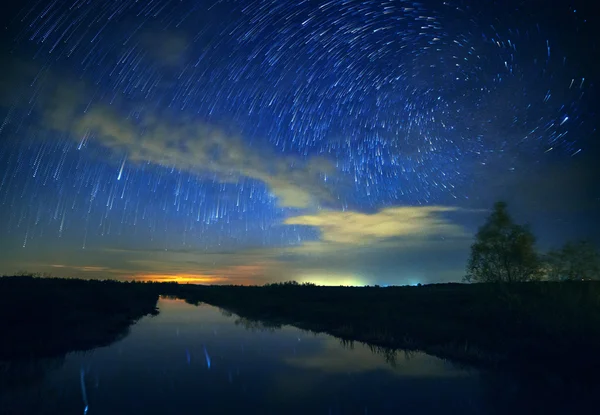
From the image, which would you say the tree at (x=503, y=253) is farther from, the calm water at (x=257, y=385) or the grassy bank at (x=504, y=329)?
the calm water at (x=257, y=385)

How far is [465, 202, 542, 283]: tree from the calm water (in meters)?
28.8

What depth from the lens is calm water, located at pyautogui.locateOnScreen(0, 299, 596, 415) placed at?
434 inches

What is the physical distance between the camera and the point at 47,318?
1017 inches

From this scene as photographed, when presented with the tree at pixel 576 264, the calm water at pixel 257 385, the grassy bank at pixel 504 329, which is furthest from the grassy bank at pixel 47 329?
the tree at pixel 576 264

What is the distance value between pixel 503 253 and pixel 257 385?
39242 millimetres

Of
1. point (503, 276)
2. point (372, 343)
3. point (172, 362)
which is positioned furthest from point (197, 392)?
point (503, 276)

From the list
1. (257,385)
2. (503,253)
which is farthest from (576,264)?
(257,385)

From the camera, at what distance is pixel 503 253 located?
44.4m

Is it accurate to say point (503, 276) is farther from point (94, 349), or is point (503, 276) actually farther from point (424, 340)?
point (94, 349)

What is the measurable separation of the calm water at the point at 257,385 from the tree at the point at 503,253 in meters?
28.8

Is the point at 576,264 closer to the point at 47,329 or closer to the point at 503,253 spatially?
the point at 503,253

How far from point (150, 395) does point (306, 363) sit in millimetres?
7335

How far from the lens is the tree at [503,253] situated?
42.2m

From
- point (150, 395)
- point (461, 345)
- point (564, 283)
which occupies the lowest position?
point (150, 395)
